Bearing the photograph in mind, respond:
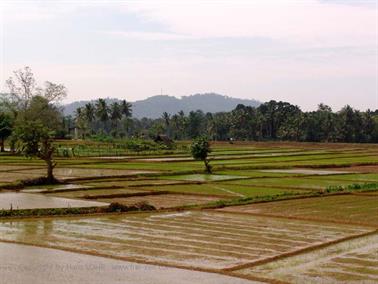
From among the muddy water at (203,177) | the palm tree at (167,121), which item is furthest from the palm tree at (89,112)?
the muddy water at (203,177)

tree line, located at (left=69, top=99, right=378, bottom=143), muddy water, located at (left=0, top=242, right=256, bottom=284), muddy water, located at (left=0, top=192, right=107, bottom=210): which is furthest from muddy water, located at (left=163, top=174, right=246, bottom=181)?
tree line, located at (left=69, top=99, right=378, bottom=143)

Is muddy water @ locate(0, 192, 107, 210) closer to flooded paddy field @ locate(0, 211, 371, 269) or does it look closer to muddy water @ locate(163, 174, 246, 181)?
flooded paddy field @ locate(0, 211, 371, 269)

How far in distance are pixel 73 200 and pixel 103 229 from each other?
20.7 feet

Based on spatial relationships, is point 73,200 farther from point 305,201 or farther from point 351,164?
point 351,164

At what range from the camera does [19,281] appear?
11.6 meters

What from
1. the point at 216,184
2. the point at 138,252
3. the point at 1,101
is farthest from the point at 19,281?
the point at 1,101

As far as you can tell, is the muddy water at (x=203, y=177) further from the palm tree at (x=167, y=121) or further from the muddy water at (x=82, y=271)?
the palm tree at (x=167, y=121)

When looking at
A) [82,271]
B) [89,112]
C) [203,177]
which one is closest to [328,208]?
[82,271]

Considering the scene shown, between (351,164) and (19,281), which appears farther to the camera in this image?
(351,164)

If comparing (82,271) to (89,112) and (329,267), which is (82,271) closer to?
(329,267)

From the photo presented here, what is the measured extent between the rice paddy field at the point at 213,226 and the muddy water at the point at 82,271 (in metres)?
0.08

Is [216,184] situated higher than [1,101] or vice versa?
[1,101]

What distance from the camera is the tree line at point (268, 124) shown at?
297ft

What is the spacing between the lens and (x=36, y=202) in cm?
2311
